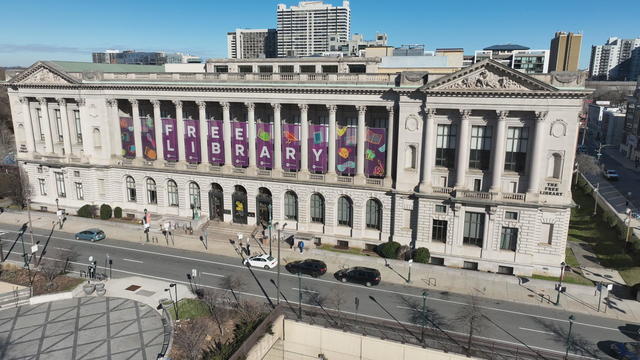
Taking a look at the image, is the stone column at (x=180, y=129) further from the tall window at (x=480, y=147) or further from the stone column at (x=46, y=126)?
the tall window at (x=480, y=147)

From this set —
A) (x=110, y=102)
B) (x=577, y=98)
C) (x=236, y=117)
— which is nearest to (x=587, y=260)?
(x=577, y=98)

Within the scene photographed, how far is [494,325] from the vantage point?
40562 mm

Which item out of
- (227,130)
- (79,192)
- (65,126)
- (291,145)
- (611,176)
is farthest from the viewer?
(611,176)

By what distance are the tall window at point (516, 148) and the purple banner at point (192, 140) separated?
4066cm

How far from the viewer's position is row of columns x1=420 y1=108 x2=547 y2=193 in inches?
1923

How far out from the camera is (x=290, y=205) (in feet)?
204

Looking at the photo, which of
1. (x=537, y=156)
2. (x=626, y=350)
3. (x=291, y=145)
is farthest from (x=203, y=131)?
(x=626, y=350)

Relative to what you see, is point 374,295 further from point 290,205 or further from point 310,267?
point 290,205

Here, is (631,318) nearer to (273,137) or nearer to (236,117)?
(273,137)

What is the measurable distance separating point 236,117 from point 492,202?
35932mm

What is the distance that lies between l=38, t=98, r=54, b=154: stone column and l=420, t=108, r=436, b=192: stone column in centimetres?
5721

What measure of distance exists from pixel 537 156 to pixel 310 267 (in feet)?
88.3

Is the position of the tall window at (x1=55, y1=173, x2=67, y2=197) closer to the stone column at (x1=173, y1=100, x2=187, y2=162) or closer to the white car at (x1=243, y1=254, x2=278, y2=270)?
the stone column at (x1=173, y1=100, x2=187, y2=162)

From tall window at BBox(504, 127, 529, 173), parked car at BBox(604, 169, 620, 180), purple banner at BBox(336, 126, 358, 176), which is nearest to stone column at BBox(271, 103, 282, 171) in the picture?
purple banner at BBox(336, 126, 358, 176)
